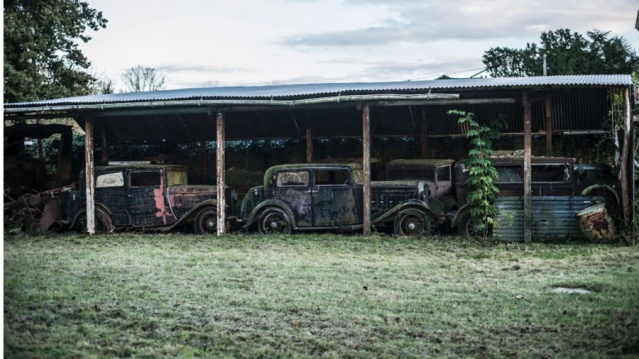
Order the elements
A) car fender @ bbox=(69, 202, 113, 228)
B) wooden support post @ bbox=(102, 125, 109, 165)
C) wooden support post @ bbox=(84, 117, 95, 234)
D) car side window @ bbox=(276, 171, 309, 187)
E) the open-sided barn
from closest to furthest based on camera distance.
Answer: the open-sided barn → car side window @ bbox=(276, 171, 309, 187) → wooden support post @ bbox=(84, 117, 95, 234) → car fender @ bbox=(69, 202, 113, 228) → wooden support post @ bbox=(102, 125, 109, 165)

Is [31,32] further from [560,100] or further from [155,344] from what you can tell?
[560,100]

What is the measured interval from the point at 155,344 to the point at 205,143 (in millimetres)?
11796

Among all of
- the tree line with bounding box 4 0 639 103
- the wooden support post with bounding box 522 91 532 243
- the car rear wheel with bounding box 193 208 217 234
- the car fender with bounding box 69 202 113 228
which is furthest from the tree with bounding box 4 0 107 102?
the wooden support post with bounding box 522 91 532 243

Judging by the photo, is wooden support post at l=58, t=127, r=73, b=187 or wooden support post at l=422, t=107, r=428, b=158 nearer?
wooden support post at l=422, t=107, r=428, b=158

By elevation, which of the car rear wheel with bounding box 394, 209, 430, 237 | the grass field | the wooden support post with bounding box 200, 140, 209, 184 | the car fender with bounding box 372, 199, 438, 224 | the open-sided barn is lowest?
the grass field

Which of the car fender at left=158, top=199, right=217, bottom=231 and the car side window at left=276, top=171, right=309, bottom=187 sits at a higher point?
the car side window at left=276, top=171, right=309, bottom=187

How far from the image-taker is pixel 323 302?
671cm

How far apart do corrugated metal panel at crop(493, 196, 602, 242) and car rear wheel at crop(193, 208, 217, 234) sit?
16.1ft

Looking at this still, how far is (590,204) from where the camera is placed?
1128cm

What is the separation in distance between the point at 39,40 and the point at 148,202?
353 centimetres

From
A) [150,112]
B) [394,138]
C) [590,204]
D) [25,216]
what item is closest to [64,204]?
[25,216]

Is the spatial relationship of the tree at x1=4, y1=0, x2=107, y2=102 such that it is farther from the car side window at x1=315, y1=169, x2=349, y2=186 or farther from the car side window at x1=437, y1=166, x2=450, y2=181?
the car side window at x1=437, y1=166, x2=450, y2=181

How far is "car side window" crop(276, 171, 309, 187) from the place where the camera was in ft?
41.3

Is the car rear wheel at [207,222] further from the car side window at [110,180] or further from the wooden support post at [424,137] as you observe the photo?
the wooden support post at [424,137]
